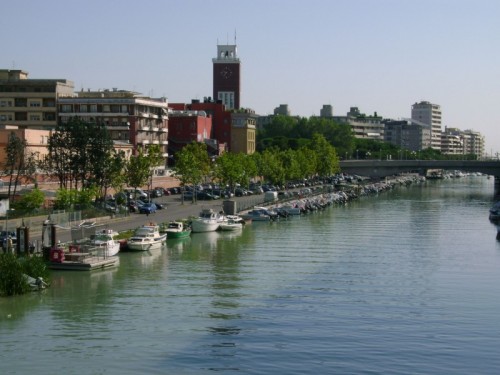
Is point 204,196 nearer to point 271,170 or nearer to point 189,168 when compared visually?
point 189,168

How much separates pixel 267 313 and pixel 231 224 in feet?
98.1

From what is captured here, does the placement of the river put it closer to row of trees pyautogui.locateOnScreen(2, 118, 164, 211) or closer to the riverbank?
the riverbank

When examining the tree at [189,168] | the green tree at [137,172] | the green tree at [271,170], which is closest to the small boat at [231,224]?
the green tree at [137,172]

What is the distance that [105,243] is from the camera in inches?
1752

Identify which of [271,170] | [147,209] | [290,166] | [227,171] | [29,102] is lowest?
[147,209]

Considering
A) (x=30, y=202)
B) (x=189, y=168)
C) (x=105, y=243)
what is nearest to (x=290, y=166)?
(x=189, y=168)

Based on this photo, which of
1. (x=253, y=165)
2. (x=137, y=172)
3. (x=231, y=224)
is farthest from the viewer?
(x=253, y=165)

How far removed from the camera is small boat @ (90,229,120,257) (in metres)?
43.9

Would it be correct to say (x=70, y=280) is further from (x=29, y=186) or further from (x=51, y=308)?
(x=29, y=186)

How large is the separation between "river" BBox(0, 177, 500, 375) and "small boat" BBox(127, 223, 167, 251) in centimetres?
66

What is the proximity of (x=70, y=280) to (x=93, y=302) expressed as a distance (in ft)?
15.1

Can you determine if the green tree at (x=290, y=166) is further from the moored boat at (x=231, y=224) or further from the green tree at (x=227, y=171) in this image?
the moored boat at (x=231, y=224)

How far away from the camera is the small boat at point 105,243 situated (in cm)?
4386

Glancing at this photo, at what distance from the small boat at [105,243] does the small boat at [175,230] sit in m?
7.64
